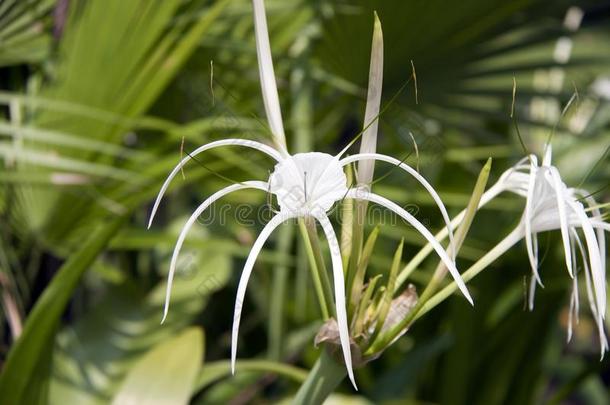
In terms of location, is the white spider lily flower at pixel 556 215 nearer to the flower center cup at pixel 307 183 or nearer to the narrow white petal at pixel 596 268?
the narrow white petal at pixel 596 268

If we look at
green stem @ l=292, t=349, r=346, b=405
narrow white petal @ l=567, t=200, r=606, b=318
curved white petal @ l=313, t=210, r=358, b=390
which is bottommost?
green stem @ l=292, t=349, r=346, b=405

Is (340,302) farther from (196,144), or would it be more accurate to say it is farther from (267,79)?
(196,144)

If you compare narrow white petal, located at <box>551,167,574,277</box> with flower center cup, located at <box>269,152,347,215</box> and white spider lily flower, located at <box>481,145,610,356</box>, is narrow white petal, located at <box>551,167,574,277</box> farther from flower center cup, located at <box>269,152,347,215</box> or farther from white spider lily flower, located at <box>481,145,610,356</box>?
flower center cup, located at <box>269,152,347,215</box>

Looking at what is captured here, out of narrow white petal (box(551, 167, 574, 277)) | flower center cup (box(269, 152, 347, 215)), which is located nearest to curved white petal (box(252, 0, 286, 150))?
flower center cup (box(269, 152, 347, 215))

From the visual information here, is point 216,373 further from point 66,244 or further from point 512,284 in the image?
point 512,284

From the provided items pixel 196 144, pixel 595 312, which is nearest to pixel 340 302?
pixel 595 312

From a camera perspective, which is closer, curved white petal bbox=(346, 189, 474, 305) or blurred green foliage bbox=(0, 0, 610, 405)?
curved white petal bbox=(346, 189, 474, 305)

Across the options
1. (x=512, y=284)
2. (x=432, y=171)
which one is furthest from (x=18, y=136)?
(x=512, y=284)
